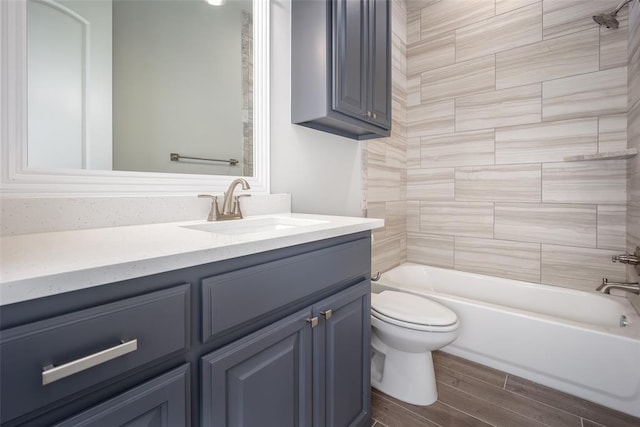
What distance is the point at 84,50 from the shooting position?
3.33ft

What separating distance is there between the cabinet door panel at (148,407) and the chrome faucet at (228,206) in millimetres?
680

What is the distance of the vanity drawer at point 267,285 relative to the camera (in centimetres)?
65

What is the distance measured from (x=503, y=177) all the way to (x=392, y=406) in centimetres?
181

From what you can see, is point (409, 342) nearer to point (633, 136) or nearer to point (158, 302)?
point (158, 302)

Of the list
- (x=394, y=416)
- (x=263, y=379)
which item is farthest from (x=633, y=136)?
(x=263, y=379)

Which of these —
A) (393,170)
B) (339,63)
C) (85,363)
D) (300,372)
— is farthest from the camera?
(393,170)

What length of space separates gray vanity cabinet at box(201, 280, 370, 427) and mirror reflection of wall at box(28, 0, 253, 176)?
832 millimetres

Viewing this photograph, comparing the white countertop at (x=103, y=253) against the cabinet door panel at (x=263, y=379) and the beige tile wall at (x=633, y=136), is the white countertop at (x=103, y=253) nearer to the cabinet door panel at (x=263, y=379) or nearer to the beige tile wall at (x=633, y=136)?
the cabinet door panel at (x=263, y=379)

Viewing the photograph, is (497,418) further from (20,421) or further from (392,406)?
(20,421)

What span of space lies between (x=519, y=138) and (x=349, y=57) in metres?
1.55

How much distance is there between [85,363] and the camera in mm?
457

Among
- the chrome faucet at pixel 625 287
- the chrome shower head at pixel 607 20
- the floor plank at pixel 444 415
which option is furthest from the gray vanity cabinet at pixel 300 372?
the chrome shower head at pixel 607 20

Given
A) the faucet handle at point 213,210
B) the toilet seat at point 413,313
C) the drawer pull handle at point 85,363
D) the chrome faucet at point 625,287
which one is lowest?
the toilet seat at point 413,313

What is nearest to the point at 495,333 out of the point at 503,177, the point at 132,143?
the point at 503,177
